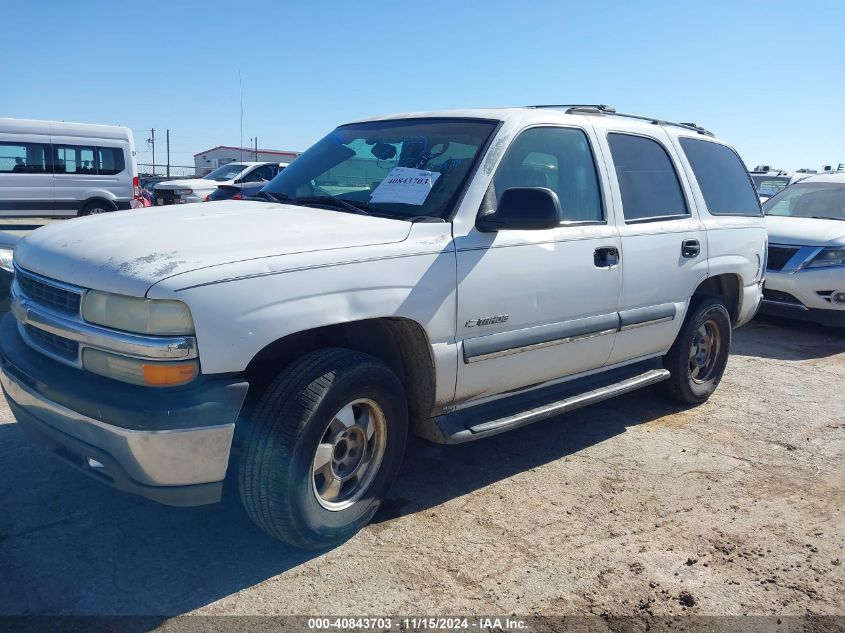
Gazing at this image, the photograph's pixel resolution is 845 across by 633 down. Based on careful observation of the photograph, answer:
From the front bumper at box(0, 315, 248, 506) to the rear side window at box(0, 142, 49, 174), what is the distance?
15.1m

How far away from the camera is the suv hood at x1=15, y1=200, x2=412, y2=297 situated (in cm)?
267

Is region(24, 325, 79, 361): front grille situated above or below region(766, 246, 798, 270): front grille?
above

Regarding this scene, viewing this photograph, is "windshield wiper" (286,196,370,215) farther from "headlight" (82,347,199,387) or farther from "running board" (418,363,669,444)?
"headlight" (82,347,199,387)

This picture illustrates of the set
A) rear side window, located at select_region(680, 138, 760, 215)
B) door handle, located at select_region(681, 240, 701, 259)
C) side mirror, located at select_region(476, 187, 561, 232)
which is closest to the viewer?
side mirror, located at select_region(476, 187, 561, 232)

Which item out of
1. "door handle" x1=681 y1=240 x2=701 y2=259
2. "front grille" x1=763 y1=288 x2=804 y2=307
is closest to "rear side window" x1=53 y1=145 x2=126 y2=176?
"front grille" x1=763 y1=288 x2=804 y2=307

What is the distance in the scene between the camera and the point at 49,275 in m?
2.91

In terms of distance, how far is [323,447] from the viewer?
9.86ft

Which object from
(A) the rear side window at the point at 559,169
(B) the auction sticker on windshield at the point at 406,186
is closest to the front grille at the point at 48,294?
(B) the auction sticker on windshield at the point at 406,186

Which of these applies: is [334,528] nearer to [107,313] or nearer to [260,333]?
[260,333]

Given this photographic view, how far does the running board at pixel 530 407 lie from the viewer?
3477 millimetres

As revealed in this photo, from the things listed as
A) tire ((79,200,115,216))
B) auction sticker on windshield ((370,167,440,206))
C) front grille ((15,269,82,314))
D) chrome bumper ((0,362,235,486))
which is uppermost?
auction sticker on windshield ((370,167,440,206))

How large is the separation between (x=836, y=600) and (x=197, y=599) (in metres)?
2.53

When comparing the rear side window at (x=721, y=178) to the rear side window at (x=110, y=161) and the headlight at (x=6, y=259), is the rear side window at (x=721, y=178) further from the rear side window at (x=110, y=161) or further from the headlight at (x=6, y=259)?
the rear side window at (x=110, y=161)

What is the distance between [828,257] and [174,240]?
721 centimetres
